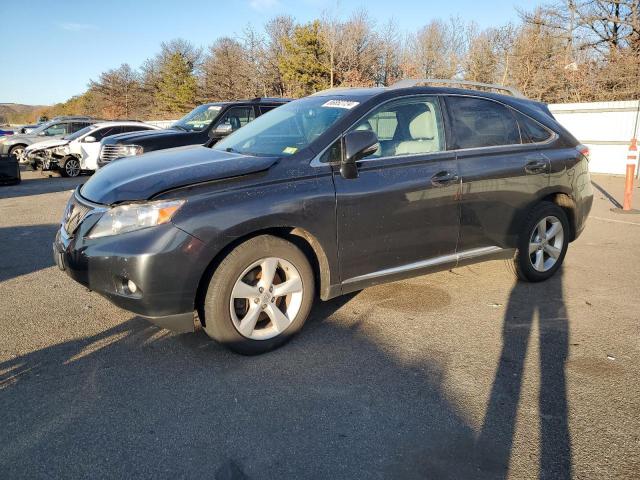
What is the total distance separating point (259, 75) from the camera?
122 ft

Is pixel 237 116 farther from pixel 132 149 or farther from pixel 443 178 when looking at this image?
pixel 443 178

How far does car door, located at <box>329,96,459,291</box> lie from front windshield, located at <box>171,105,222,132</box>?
662cm

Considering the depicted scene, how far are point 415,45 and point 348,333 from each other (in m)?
33.0

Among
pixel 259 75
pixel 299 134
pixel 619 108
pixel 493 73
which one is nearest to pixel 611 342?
pixel 299 134

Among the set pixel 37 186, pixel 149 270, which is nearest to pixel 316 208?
pixel 149 270

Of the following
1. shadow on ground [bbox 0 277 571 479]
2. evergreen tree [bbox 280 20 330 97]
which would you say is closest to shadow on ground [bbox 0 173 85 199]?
shadow on ground [bbox 0 277 571 479]

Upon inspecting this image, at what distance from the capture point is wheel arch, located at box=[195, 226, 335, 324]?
3.16m

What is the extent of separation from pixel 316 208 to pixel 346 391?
122cm

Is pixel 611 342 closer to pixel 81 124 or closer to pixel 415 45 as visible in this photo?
pixel 81 124

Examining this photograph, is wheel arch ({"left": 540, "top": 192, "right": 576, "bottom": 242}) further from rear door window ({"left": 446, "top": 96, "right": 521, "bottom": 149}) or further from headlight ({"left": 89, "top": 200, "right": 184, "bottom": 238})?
headlight ({"left": 89, "top": 200, "right": 184, "bottom": 238})

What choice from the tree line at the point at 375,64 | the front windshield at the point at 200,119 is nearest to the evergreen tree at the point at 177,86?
the tree line at the point at 375,64

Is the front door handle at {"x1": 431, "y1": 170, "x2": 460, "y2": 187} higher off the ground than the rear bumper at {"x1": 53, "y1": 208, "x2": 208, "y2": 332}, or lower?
higher

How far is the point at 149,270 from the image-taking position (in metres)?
2.93

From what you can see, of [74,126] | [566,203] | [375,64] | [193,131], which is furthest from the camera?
[375,64]
